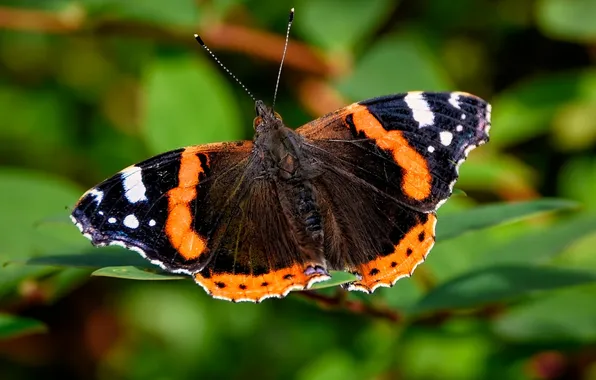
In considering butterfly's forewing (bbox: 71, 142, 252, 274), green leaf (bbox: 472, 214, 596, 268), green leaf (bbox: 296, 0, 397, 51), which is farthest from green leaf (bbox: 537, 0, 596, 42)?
butterfly's forewing (bbox: 71, 142, 252, 274)

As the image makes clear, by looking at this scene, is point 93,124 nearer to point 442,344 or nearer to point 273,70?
point 273,70

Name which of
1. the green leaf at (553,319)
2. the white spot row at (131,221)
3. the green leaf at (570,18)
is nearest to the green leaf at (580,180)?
the green leaf at (570,18)

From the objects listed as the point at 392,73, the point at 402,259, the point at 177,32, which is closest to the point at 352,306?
the point at 402,259

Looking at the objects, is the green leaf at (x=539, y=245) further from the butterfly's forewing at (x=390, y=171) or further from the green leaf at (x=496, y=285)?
the butterfly's forewing at (x=390, y=171)

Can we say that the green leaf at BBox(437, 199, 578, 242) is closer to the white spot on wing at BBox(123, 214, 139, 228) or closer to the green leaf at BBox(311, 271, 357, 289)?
the green leaf at BBox(311, 271, 357, 289)

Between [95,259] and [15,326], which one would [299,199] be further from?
[15,326]

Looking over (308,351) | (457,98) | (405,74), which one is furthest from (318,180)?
(308,351)
